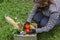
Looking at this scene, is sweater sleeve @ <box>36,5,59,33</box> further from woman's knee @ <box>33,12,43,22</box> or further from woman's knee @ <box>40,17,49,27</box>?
woman's knee @ <box>33,12,43,22</box>

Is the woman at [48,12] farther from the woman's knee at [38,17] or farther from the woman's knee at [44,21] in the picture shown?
the woman's knee at [38,17]

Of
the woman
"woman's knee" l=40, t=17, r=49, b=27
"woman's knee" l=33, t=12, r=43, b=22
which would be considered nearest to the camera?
the woman

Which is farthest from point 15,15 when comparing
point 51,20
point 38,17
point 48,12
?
point 51,20

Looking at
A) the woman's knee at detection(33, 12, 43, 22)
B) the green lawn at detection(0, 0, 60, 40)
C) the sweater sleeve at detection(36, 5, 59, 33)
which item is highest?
the sweater sleeve at detection(36, 5, 59, 33)

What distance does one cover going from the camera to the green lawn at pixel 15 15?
3861 millimetres

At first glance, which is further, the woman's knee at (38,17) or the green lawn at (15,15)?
the woman's knee at (38,17)

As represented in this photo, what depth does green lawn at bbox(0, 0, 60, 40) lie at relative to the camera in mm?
3861

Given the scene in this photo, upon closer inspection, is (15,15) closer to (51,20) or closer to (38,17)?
(38,17)

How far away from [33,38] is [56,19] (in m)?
A: 0.50

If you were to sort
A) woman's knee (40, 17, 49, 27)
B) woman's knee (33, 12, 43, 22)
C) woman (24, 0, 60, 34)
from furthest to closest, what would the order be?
woman's knee (33, 12, 43, 22) → woman's knee (40, 17, 49, 27) → woman (24, 0, 60, 34)

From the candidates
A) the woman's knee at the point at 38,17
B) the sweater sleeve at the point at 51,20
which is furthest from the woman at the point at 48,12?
the woman's knee at the point at 38,17

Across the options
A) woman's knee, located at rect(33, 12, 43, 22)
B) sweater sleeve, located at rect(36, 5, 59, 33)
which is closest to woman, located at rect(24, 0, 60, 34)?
sweater sleeve, located at rect(36, 5, 59, 33)

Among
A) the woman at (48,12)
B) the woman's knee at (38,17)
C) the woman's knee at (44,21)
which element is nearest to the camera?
the woman at (48,12)

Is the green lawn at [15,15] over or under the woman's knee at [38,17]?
under
